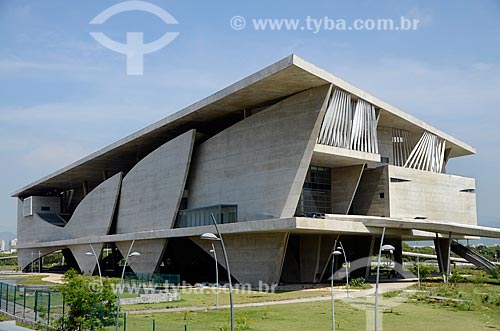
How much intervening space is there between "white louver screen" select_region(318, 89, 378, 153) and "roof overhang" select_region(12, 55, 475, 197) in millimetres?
804

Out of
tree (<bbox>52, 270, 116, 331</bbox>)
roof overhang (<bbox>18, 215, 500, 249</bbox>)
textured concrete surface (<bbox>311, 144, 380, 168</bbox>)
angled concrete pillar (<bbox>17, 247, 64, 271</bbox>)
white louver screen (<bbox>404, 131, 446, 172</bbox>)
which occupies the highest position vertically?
white louver screen (<bbox>404, 131, 446, 172</bbox>)

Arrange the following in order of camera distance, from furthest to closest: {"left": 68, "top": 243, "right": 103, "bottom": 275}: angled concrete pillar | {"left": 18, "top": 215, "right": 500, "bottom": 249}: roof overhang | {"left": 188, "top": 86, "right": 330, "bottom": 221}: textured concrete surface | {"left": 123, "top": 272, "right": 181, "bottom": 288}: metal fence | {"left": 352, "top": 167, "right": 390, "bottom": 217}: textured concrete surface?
{"left": 68, "top": 243, "right": 103, "bottom": 275}: angled concrete pillar, {"left": 352, "top": 167, "right": 390, "bottom": 217}: textured concrete surface, {"left": 188, "top": 86, "right": 330, "bottom": 221}: textured concrete surface, {"left": 18, "top": 215, "right": 500, "bottom": 249}: roof overhang, {"left": 123, "top": 272, "right": 181, "bottom": 288}: metal fence

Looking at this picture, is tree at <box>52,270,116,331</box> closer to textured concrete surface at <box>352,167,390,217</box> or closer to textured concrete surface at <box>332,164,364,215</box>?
textured concrete surface at <box>332,164,364,215</box>

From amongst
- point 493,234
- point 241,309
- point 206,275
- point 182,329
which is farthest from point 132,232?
point 182,329

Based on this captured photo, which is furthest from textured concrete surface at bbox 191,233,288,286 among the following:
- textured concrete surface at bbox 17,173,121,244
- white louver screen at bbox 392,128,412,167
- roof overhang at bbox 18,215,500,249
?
textured concrete surface at bbox 17,173,121,244

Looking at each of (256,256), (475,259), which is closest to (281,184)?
(256,256)

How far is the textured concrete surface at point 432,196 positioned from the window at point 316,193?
17.8 ft

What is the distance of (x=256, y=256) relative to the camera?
Answer: 4078cm

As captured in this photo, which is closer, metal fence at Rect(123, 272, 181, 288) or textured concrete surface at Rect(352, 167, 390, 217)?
metal fence at Rect(123, 272, 181, 288)

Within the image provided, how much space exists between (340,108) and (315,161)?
482 centimetres

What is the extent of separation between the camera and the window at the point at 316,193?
146ft

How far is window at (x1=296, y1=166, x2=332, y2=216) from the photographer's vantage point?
44594 mm

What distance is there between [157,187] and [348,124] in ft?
62.8

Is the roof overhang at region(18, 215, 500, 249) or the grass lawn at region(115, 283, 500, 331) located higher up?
the roof overhang at region(18, 215, 500, 249)
